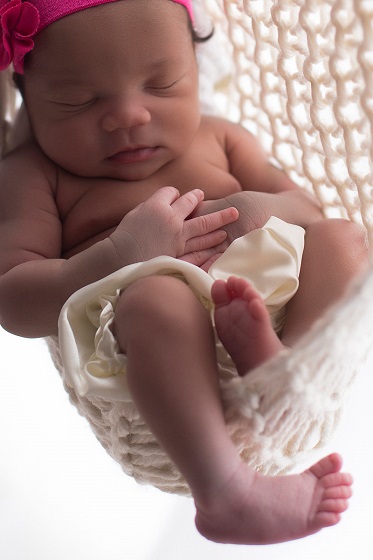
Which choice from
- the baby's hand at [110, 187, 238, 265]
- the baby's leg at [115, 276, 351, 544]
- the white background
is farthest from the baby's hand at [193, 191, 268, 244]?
the white background

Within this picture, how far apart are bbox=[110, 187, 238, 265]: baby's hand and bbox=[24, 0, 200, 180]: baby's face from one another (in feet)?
0.30

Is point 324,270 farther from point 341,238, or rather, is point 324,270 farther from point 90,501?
point 90,501

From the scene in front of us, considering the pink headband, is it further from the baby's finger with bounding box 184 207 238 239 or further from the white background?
the white background

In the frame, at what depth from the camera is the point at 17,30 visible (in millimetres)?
Result: 1148

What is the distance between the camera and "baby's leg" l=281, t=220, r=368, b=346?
1026mm

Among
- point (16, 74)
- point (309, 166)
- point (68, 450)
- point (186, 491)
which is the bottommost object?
point (68, 450)

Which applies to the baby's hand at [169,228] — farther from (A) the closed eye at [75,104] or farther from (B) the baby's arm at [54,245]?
(A) the closed eye at [75,104]

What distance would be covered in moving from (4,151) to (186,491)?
0.58 meters

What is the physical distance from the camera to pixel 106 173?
1188mm

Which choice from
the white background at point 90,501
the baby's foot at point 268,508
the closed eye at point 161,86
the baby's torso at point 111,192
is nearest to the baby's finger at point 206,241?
the baby's torso at point 111,192

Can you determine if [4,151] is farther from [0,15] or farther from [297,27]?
[297,27]

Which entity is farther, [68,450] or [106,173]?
[68,450]

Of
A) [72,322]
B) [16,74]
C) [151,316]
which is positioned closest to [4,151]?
[16,74]

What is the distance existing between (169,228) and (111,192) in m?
0.15
